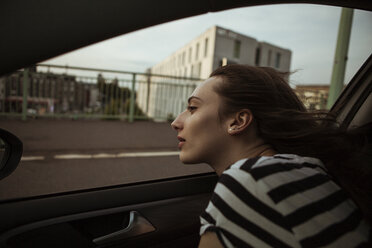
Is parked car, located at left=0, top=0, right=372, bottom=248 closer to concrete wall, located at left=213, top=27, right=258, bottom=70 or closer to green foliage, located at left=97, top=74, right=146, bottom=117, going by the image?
green foliage, located at left=97, top=74, right=146, bottom=117

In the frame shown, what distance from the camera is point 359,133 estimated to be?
3.59 feet

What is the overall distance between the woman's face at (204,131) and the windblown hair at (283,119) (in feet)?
0.11

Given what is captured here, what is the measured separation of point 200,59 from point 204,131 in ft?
97.1

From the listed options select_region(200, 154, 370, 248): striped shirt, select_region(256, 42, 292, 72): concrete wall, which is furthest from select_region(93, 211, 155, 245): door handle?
select_region(256, 42, 292, 72): concrete wall

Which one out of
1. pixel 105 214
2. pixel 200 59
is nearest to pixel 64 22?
pixel 105 214

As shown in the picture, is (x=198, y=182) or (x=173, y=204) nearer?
(x=173, y=204)

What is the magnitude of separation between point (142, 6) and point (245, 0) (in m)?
0.36

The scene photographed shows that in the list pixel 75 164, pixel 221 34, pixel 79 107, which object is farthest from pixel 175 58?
pixel 75 164

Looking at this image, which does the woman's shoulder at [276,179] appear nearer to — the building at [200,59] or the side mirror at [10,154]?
the side mirror at [10,154]

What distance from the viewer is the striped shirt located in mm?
670

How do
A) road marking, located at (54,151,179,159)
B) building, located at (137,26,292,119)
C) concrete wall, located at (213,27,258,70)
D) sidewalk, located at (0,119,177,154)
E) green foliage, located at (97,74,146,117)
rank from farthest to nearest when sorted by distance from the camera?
concrete wall, located at (213,27,258,70)
building, located at (137,26,292,119)
green foliage, located at (97,74,146,117)
sidewalk, located at (0,119,177,154)
road marking, located at (54,151,179,159)

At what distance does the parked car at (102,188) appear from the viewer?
560 millimetres

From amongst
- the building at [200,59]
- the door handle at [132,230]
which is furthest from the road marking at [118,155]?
the building at [200,59]

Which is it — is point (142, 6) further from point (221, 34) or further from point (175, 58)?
point (175, 58)
